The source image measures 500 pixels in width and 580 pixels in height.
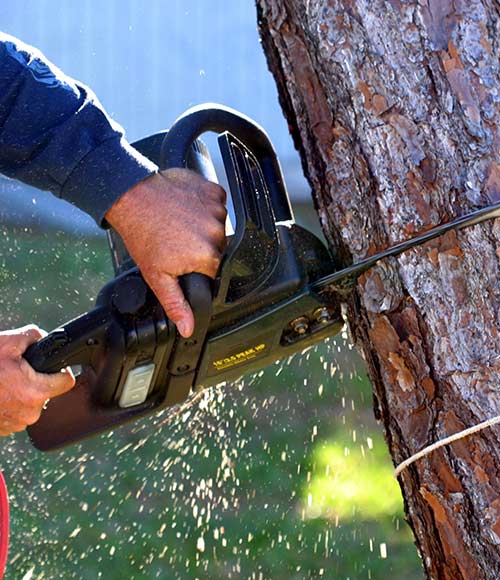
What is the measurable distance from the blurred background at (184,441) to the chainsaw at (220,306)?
201 centimetres

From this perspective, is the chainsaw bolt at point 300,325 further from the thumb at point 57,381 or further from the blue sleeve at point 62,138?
the thumb at point 57,381

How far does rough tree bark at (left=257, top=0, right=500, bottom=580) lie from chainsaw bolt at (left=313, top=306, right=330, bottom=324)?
80mm

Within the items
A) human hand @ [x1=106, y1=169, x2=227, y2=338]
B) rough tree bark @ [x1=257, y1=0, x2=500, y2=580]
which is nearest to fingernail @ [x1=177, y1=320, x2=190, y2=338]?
human hand @ [x1=106, y1=169, x2=227, y2=338]

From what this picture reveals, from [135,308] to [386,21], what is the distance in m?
0.65

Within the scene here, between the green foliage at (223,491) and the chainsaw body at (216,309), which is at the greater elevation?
the chainsaw body at (216,309)

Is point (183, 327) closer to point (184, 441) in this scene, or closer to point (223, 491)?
point (223, 491)

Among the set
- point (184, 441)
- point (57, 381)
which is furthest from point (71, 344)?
point (184, 441)

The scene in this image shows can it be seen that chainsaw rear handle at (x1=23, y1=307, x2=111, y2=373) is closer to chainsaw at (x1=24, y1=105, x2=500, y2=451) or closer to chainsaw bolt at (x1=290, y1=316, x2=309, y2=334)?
chainsaw at (x1=24, y1=105, x2=500, y2=451)

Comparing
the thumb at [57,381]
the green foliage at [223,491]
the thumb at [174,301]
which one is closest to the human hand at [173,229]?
the thumb at [174,301]

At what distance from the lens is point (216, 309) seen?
5.56 ft

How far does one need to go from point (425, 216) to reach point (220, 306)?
16.2 inches

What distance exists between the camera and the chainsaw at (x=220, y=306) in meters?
1.66

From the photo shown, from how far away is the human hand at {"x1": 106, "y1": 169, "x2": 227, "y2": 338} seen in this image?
1.64 m

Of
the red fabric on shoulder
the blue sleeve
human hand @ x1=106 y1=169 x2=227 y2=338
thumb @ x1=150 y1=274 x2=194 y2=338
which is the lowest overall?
the red fabric on shoulder
